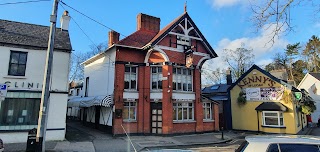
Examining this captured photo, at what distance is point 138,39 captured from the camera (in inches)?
779

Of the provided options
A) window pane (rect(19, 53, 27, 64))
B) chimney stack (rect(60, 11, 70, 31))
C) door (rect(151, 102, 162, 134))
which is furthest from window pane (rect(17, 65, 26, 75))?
door (rect(151, 102, 162, 134))

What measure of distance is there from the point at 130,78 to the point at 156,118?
3.99 metres

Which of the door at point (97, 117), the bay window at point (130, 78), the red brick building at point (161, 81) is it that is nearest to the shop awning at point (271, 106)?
the red brick building at point (161, 81)

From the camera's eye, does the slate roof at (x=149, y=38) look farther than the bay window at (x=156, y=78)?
No

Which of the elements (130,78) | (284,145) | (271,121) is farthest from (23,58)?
(271,121)

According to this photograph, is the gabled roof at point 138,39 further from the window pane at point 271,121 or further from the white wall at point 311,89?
the white wall at point 311,89

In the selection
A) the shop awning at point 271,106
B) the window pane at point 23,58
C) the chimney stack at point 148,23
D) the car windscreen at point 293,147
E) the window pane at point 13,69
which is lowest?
the car windscreen at point 293,147

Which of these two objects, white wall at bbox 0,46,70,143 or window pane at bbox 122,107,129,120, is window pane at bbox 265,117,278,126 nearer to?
window pane at bbox 122,107,129,120

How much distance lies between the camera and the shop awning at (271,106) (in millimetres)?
20141

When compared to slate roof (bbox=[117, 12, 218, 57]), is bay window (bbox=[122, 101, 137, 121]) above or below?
below

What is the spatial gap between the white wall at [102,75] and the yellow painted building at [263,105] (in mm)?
13367

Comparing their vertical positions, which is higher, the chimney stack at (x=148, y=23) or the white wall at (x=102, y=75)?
the chimney stack at (x=148, y=23)

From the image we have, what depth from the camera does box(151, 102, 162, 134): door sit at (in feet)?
58.8

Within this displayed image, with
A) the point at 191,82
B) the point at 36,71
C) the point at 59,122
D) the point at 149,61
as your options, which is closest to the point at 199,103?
the point at 191,82
